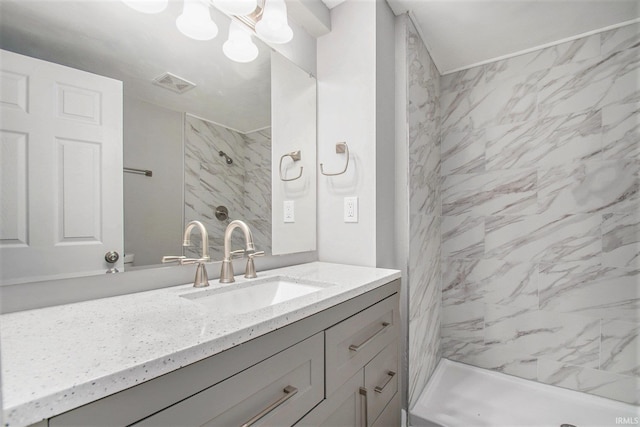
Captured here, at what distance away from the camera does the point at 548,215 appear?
2.01m

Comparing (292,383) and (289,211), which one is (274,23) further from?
(292,383)

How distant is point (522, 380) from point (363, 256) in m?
1.67

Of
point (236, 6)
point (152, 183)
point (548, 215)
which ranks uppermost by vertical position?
point (236, 6)

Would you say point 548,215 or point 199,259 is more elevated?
point 548,215

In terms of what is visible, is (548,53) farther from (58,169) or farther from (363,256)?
(58,169)

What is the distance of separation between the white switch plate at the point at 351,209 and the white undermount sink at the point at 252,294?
517 mm

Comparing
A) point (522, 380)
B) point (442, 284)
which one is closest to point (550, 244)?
point (442, 284)

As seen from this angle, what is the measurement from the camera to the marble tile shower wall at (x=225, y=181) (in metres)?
1.15

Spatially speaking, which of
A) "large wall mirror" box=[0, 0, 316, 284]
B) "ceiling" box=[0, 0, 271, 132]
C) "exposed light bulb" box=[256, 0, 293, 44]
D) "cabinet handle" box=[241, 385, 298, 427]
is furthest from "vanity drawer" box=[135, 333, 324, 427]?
"exposed light bulb" box=[256, 0, 293, 44]

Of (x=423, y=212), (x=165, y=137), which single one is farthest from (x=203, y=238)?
(x=423, y=212)

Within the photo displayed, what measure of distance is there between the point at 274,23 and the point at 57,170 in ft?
3.48

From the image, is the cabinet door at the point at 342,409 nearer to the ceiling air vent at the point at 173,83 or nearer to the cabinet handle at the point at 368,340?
the cabinet handle at the point at 368,340

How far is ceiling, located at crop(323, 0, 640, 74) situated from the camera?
164cm

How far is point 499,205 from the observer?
218cm
